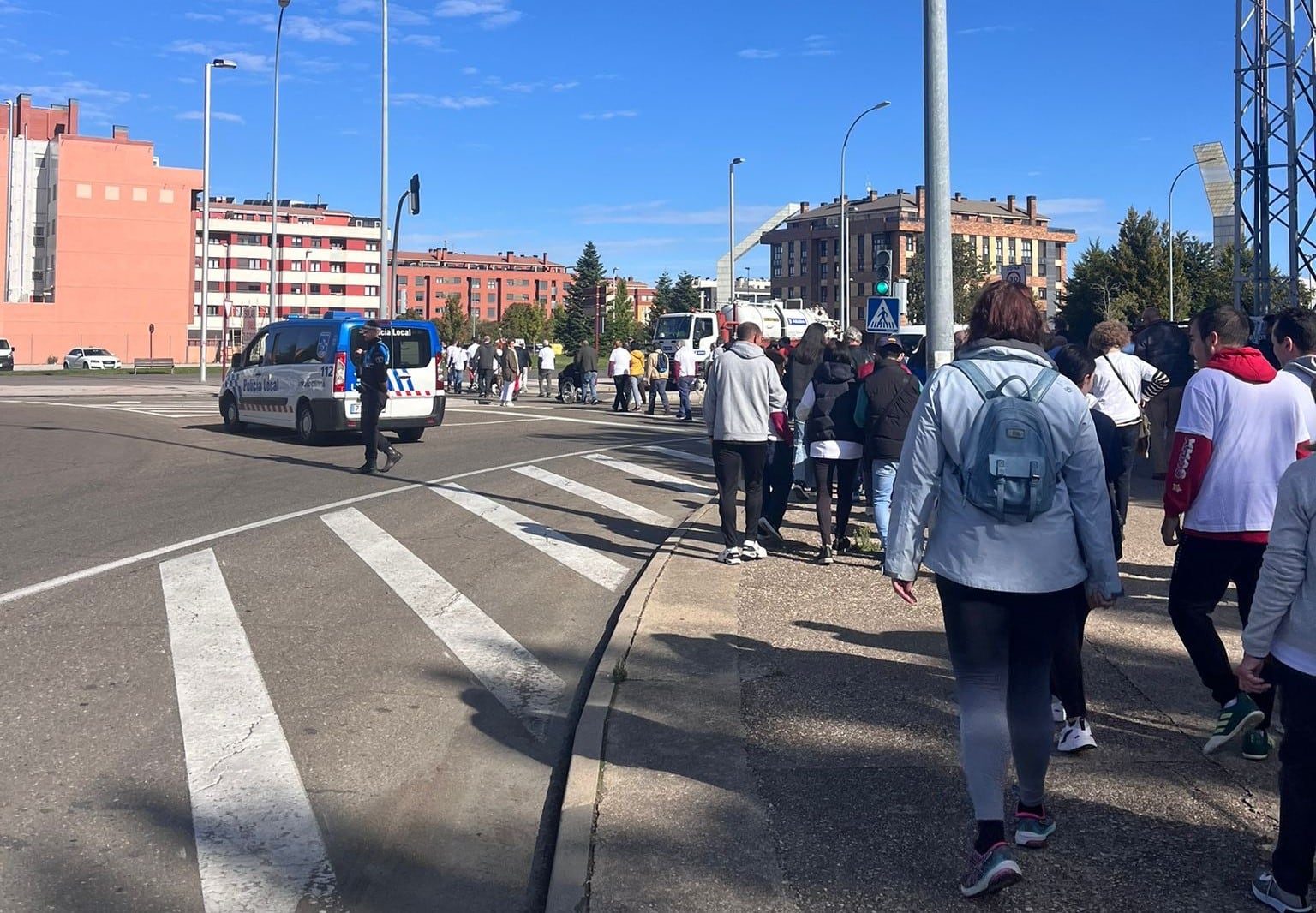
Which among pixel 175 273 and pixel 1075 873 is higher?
pixel 175 273

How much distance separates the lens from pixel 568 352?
116 m

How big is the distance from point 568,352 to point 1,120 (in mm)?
49949

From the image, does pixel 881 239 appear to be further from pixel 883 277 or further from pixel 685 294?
pixel 883 277

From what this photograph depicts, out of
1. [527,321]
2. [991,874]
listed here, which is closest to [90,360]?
[527,321]

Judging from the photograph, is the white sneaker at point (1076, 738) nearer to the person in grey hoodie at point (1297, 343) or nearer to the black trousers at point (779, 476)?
the person in grey hoodie at point (1297, 343)

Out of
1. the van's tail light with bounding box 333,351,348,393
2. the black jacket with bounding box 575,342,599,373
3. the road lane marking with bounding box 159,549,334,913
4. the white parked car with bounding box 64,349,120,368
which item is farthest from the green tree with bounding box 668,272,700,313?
the road lane marking with bounding box 159,549,334,913

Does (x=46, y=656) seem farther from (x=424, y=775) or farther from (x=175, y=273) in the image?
(x=175, y=273)

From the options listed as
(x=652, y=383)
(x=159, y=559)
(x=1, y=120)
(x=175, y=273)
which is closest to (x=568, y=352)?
(x=175, y=273)

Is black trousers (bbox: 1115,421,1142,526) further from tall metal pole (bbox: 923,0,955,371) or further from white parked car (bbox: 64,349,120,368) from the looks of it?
white parked car (bbox: 64,349,120,368)

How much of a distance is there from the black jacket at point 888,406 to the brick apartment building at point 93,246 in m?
87.1

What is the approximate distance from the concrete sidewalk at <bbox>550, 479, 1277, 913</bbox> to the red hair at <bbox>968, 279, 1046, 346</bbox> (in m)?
1.72

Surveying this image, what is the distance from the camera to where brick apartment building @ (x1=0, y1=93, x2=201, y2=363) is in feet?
281

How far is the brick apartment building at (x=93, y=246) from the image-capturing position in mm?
85562

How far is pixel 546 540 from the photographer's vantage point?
1086 cm
